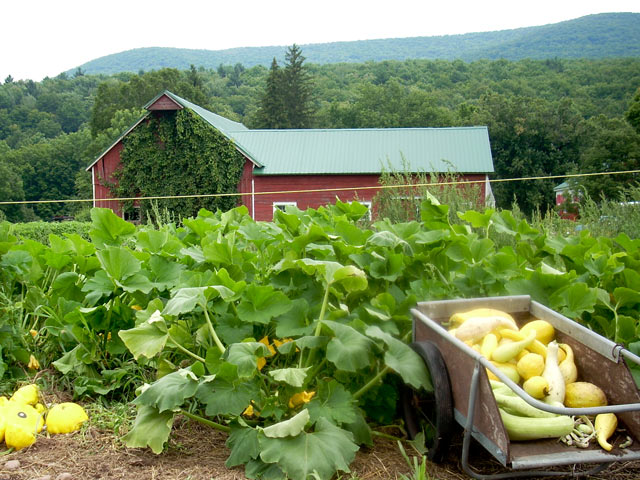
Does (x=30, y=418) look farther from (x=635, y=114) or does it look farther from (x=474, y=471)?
(x=635, y=114)

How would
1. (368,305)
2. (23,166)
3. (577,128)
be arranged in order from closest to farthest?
1. (368,305)
2. (577,128)
3. (23,166)

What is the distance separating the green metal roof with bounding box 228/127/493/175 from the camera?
25.5 m

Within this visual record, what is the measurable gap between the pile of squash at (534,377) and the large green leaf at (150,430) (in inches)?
43.4

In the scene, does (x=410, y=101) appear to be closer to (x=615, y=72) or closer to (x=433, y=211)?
(x=615, y=72)

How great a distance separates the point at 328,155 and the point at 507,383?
24960mm

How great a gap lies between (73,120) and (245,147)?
6597 cm

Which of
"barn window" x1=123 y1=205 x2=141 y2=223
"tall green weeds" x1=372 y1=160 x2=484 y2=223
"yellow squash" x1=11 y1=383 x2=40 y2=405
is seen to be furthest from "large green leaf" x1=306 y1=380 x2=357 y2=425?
"barn window" x1=123 y1=205 x2=141 y2=223

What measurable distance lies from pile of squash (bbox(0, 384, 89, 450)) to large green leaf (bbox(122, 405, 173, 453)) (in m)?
0.40

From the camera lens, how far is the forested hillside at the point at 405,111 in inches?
1874

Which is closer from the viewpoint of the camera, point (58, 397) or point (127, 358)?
point (58, 397)

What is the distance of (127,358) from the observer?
9.87 ft

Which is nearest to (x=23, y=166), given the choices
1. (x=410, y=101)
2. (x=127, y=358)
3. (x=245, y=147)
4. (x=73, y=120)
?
(x=73, y=120)

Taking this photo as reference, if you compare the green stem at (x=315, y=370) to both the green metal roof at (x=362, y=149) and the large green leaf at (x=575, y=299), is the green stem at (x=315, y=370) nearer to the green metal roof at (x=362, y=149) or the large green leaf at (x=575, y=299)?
the large green leaf at (x=575, y=299)

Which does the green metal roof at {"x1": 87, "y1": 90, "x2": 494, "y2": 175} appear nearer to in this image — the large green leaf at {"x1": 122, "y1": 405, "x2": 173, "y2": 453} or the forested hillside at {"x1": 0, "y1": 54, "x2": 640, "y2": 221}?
the forested hillside at {"x1": 0, "y1": 54, "x2": 640, "y2": 221}
